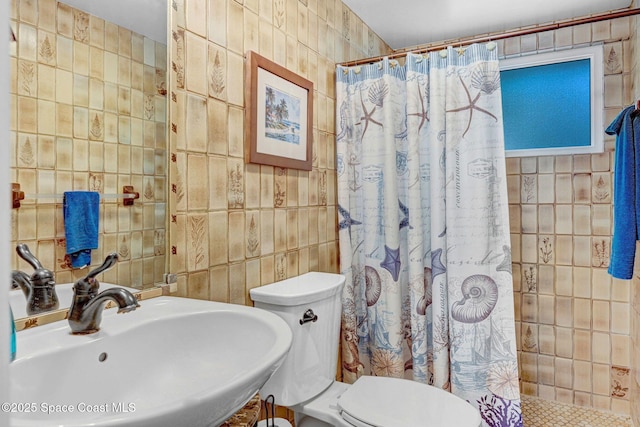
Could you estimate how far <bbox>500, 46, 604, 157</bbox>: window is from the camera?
2.29 metres

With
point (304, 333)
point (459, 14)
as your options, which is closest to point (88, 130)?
point (304, 333)

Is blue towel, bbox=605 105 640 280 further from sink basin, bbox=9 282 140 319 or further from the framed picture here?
sink basin, bbox=9 282 140 319

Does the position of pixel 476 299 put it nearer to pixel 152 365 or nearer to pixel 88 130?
pixel 152 365

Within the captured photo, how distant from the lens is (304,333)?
4.83ft

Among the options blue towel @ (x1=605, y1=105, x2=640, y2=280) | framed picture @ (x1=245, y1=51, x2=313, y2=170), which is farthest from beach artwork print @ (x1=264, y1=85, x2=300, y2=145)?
blue towel @ (x1=605, y1=105, x2=640, y2=280)

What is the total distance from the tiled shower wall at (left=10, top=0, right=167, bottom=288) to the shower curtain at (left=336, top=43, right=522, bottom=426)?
1.12 metres

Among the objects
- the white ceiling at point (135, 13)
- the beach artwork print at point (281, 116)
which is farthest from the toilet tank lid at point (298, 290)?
the white ceiling at point (135, 13)

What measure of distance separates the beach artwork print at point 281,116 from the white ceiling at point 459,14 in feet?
2.79

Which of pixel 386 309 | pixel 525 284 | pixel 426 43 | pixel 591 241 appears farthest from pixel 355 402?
pixel 426 43

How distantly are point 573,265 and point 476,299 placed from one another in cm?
89

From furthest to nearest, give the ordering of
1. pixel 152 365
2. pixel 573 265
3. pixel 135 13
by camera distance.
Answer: pixel 573 265, pixel 135 13, pixel 152 365

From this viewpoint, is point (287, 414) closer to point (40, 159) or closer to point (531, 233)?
point (40, 159)

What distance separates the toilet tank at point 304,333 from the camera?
1438 mm

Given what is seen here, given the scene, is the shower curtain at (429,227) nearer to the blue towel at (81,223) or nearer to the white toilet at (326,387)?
the white toilet at (326,387)
